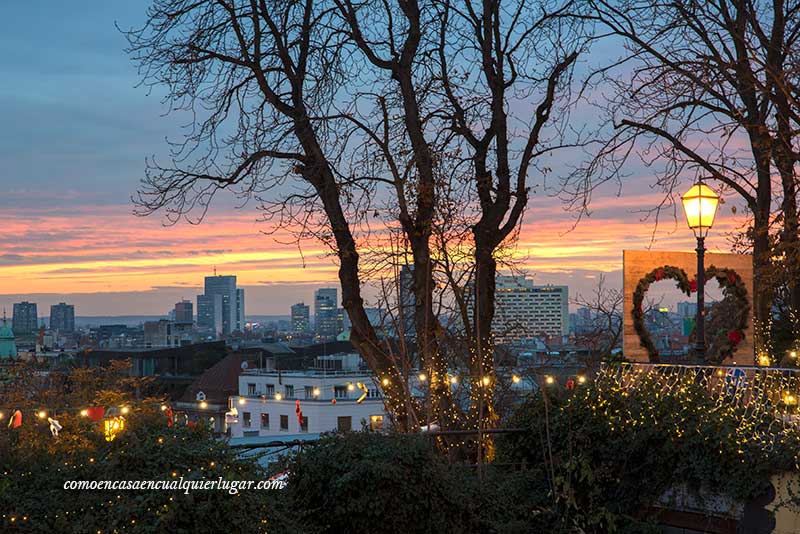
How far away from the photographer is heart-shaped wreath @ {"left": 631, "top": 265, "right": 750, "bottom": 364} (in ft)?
38.6

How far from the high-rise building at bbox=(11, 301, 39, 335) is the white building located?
135 feet

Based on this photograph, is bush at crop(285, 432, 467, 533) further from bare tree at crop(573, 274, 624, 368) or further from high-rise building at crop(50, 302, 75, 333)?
high-rise building at crop(50, 302, 75, 333)

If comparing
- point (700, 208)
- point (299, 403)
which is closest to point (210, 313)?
point (299, 403)

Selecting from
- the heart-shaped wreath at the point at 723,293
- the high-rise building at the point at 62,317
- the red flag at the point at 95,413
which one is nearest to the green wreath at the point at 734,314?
the heart-shaped wreath at the point at 723,293

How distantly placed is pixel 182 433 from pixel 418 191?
22.5 feet

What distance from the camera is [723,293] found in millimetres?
13820

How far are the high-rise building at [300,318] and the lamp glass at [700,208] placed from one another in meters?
74.6

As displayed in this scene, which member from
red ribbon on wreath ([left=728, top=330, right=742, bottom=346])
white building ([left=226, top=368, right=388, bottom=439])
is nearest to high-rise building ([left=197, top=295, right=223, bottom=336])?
white building ([left=226, top=368, right=388, bottom=439])

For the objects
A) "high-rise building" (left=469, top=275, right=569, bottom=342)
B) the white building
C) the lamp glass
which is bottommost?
the white building

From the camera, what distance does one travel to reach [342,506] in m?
7.92

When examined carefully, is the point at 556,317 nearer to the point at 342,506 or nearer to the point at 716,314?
the point at 716,314

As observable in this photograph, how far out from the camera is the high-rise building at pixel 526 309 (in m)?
16.6

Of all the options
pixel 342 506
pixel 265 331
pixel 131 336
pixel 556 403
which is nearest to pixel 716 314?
pixel 556 403

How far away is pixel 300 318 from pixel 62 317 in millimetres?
31739
